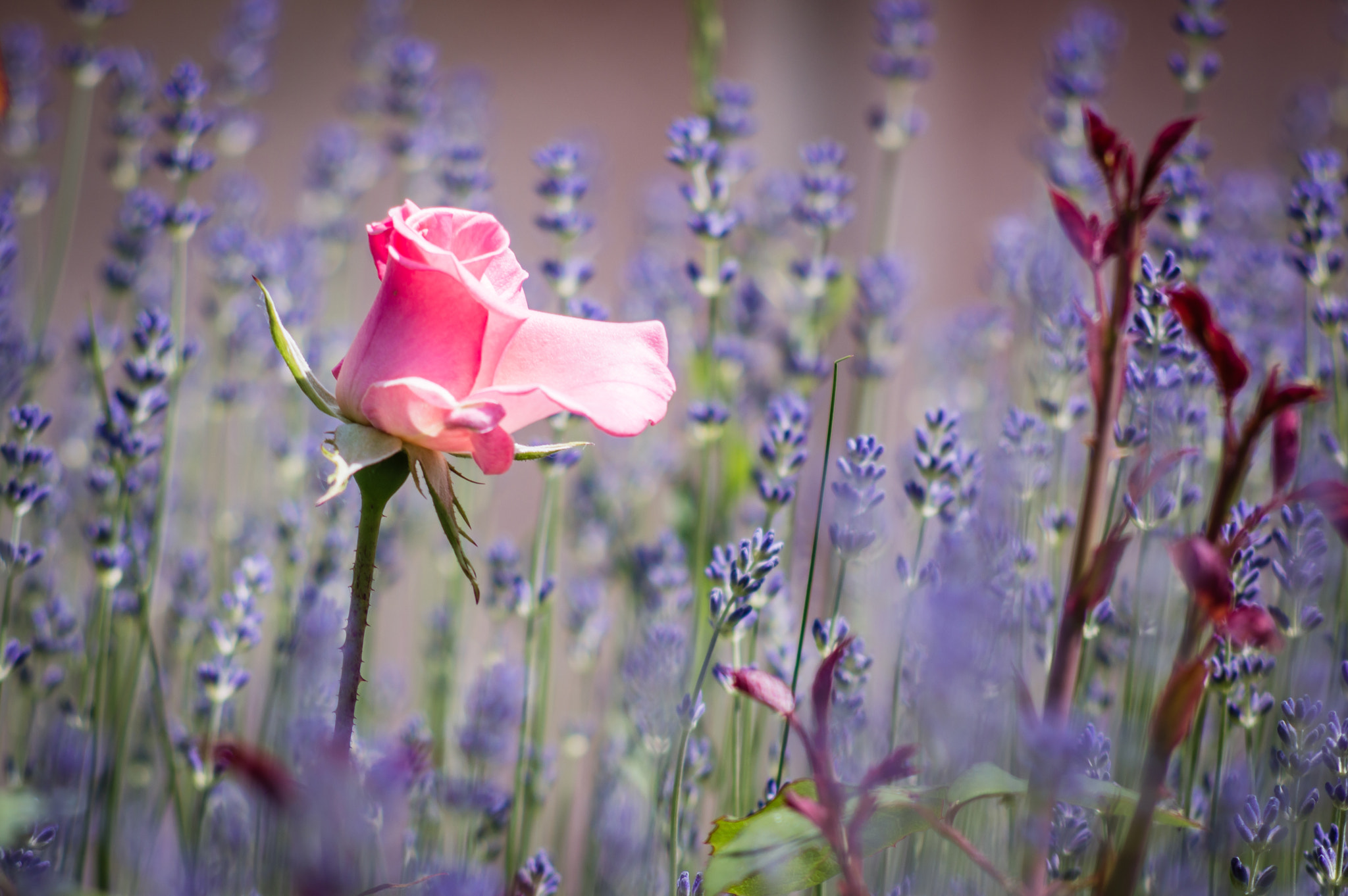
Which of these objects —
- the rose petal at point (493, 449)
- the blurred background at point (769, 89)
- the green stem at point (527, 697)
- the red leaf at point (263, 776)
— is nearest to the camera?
the red leaf at point (263, 776)

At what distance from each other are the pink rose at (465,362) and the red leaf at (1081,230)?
147 millimetres

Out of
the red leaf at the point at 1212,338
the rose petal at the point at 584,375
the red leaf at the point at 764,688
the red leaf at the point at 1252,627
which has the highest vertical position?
the red leaf at the point at 1212,338

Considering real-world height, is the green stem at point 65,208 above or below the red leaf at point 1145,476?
above

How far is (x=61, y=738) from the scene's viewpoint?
63cm

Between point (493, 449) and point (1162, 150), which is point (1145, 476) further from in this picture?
point (493, 449)

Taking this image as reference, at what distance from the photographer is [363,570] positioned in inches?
13.5

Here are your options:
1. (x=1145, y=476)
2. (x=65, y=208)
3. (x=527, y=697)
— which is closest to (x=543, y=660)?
(x=527, y=697)

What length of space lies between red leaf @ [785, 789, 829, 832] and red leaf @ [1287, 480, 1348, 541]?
0.17 meters

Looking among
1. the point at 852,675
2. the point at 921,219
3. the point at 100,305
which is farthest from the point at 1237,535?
the point at 921,219

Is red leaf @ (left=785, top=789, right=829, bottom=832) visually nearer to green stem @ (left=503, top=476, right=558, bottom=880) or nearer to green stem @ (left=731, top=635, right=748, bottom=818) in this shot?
green stem @ (left=731, top=635, right=748, bottom=818)

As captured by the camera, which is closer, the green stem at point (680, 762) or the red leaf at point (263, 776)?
the red leaf at point (263, 776)

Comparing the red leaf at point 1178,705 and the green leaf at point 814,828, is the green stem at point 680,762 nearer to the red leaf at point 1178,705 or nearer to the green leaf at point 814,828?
the green leaf at point 814,828

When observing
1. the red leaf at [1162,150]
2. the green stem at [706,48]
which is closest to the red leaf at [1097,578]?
the red leaf at [1162,150]

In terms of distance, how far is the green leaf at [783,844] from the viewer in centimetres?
30
